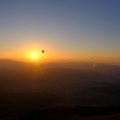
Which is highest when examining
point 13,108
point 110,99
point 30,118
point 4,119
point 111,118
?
point 110,99

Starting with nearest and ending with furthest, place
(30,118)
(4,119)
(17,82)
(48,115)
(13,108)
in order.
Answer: (48,115)
(30,118)
(4,119)
(13,108)
(17,82)

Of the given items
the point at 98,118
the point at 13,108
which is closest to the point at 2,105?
the point at 13,108

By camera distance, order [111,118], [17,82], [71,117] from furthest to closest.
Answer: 1. [17,82]
2. [71,117]
3. [111,118]

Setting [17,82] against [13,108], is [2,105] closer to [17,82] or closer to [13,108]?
[13,108]

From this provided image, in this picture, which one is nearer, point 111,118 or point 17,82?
point 111,118

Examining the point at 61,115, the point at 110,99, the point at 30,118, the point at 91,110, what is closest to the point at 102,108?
the point at 91,110

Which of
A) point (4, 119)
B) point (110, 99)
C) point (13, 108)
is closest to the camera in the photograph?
point (4, 119)

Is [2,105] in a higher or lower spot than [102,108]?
higher

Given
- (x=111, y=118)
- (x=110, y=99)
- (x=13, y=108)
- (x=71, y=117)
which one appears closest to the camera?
(x=111, y=118)

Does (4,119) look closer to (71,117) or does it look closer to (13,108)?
(13,108)
